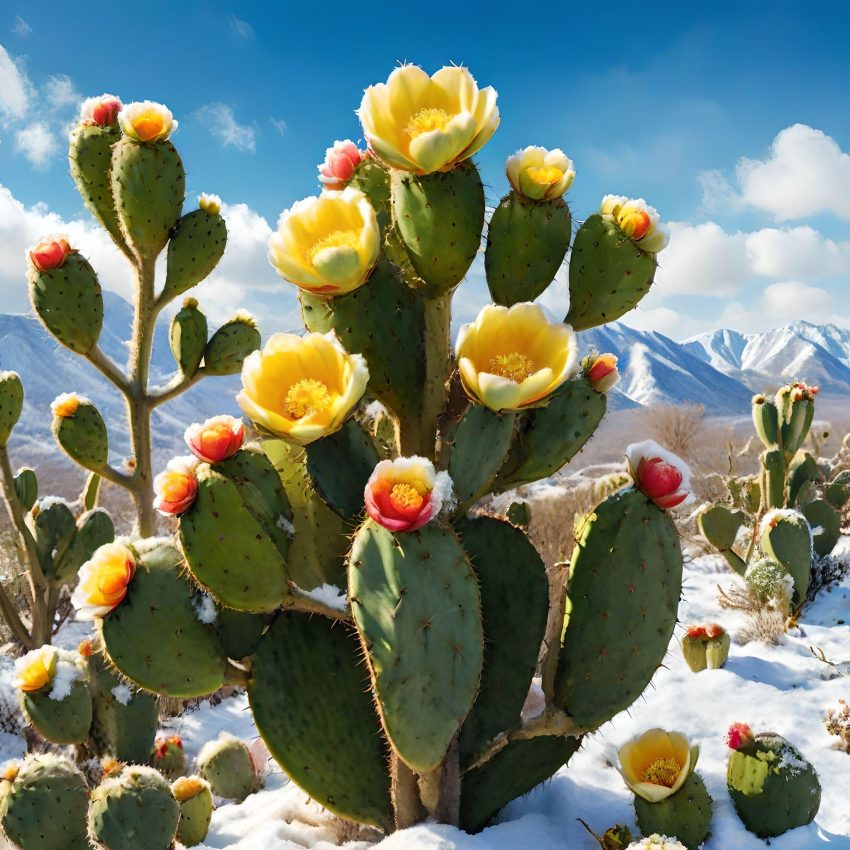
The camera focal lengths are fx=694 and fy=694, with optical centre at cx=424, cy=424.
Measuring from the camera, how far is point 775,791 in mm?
1937

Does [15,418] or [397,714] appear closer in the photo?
[397,714]

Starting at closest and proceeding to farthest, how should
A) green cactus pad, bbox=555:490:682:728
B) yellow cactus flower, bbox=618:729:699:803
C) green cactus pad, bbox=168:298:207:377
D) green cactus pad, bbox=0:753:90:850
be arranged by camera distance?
green cactus pad, bbox=555:490:682:728 < yellow cactus flower, bbox=618:729:699:803 < green cactus pad, bbox=0:753:90:850 < green cactus pad, bbox=168:298:207:377

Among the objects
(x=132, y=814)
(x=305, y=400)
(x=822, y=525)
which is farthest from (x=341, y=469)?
(x=822, y=525)

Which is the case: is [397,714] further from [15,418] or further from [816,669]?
[15,418]

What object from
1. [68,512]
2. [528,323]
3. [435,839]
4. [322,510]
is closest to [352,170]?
[528,323]

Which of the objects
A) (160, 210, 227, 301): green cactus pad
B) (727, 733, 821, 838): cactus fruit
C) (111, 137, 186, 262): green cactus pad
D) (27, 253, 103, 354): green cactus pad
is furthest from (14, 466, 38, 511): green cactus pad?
(727, 733, 821, 838): cactus fruit

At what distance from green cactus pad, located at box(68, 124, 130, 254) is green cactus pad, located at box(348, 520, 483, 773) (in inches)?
105

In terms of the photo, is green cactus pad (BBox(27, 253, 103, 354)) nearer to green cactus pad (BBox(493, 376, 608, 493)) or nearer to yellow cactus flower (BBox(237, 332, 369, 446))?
yellow cactus flower (BBox(237, 332, 369, 446))

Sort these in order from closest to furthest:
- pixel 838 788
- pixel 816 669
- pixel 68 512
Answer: pixel 838 788 → pixel 816 669 → pixel 68 512

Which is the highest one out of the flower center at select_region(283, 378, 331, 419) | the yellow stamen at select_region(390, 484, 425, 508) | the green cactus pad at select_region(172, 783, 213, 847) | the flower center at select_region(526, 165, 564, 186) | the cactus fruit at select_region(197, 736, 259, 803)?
the flower center at select_region(526, 165, 564, 186)

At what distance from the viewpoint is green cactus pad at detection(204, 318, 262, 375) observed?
358cm

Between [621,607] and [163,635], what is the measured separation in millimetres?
971

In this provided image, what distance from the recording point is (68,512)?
4.13 meters

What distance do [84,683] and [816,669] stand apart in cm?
325
